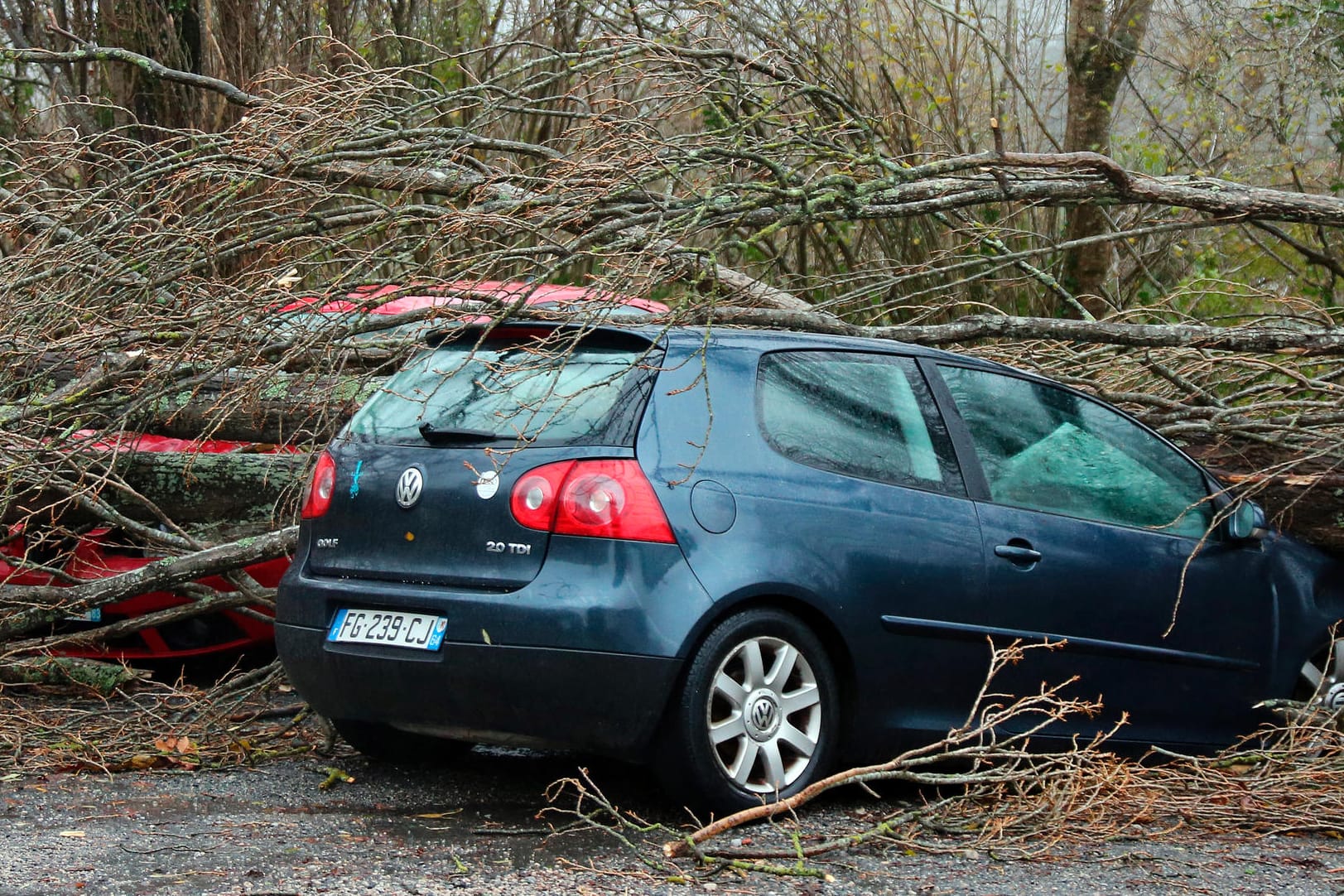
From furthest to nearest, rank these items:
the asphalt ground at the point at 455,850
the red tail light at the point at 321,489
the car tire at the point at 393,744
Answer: the car tire at the point at 393,744
the red tail light at the point at 321,489
the asphalt ground at the point at 455,850

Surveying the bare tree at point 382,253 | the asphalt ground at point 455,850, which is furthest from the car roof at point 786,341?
the asphalt ground at point 455,850

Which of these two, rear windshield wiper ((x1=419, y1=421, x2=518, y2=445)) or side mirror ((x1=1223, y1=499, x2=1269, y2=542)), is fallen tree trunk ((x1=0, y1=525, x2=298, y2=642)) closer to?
rear windshield wiper ((x1=419, y1=421, x2=518, y2=445))

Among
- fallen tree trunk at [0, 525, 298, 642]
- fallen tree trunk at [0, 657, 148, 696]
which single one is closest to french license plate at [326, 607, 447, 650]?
fallen tree trunk at [0, 525, 298, 642]

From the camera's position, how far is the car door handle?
16.0 ft

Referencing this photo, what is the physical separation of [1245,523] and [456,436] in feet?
9.77

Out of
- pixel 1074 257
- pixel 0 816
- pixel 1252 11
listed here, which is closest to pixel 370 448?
pixel 0 816

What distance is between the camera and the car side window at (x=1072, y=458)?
5.10 m

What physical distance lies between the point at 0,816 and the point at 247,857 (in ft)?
3.35

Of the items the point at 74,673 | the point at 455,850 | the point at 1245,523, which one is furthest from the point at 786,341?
the point at 74,673

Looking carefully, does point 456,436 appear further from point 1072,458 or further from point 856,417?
point 1072,458

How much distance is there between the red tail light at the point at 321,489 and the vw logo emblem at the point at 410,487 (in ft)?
1.03

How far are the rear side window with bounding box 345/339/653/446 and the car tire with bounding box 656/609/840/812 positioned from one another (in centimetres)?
70

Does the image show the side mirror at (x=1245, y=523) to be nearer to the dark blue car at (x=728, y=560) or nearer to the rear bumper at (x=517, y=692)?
the dark blue car at (x=728, y=560)

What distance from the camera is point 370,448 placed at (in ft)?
15.3
